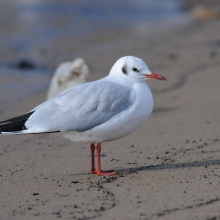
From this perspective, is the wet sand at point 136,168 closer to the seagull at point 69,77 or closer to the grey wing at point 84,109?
the grey wing at point 84,109

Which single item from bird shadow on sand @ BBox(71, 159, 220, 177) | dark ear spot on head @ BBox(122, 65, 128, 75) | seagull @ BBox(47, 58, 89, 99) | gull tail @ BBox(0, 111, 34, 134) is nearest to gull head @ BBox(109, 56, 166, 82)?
dark ear spot on head @ BBox(122, 65, 128, 75)

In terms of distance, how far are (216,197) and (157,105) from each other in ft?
14.1

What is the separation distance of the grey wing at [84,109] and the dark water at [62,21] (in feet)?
17.6

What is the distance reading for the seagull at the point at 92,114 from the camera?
399 centimetres

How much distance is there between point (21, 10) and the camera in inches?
819

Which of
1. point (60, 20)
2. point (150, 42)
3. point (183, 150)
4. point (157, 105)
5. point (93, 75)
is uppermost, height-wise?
point (60, 20)

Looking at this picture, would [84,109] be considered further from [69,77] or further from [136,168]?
[69,77]

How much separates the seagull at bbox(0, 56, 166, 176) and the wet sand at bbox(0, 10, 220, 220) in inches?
20.0

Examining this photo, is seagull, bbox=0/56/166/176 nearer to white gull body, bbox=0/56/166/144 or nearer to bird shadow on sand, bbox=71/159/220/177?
white gull body, bbox=0/56/166/144

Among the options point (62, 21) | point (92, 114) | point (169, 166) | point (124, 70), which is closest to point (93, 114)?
point (92, 114)

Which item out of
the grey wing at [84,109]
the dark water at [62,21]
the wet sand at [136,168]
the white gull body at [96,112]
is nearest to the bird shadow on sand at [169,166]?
the wet sand at [136,168]

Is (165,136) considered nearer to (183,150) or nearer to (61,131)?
(183,150)

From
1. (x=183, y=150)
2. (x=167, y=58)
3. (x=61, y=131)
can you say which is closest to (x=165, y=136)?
(x=183, y=150)

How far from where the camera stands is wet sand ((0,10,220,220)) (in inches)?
129
